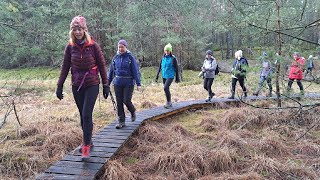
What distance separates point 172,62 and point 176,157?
11.9ft

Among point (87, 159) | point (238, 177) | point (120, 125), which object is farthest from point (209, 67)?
point (87, 159)

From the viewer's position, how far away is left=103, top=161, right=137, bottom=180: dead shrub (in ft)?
13.2

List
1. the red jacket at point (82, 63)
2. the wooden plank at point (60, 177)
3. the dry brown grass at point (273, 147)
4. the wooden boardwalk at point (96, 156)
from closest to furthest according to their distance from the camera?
the wooden plank at point (60, 177)
the wooden boardwalk at point (96, 156)
the red jacket at point (82, 63)
the dry brown grass at point (273, 147)

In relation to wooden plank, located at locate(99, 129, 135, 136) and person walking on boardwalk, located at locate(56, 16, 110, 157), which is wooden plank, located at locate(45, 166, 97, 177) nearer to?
person walking on boardwalk, located at locate(56, 16, 110, 157)

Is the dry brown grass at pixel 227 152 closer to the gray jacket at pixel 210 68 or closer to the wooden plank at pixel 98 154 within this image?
the wooden plank at pixel 98 154

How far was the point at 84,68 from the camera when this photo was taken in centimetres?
427

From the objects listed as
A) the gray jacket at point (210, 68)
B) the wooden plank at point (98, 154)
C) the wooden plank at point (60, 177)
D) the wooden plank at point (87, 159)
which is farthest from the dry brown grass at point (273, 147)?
the gray jacket at point (210, 68)

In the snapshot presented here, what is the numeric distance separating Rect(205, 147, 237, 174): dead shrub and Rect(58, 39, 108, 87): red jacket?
2251mm

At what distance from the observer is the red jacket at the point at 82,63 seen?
4234mm

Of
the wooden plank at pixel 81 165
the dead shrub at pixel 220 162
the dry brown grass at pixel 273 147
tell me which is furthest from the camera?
the dry brown grass at pixel 273 147

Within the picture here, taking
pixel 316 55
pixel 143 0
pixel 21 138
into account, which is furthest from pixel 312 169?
pixel 21 138

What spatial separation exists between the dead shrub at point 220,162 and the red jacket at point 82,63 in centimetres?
225

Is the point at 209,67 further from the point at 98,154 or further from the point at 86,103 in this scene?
the point at 86,103

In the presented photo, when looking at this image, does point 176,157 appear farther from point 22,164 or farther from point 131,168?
point 22,164
